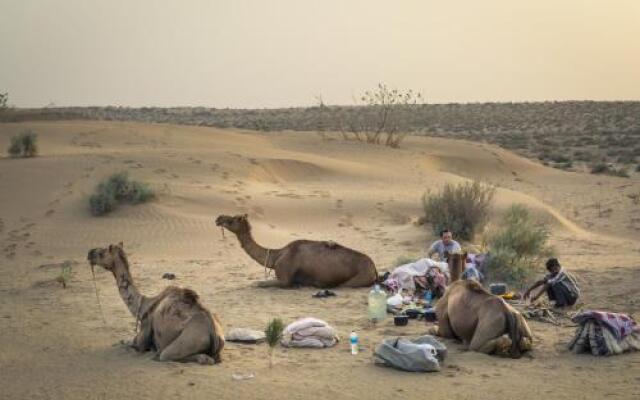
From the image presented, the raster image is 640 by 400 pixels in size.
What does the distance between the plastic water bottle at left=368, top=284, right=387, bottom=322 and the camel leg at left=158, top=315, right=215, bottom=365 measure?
3112 millimetres

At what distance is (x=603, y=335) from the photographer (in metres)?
9.59

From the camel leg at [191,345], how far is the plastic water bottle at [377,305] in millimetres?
3112

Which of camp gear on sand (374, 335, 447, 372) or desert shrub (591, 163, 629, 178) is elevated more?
camp gear on sand (374, 335, 447, 372)

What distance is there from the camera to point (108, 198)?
21594mm

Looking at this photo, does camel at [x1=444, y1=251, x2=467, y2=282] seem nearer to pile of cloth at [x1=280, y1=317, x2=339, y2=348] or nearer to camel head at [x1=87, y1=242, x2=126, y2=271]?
pile of cloth at [x1=280, y1=317, x2=339, y2=348]

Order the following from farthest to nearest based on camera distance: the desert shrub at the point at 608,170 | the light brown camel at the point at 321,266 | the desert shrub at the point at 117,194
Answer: the desert shrub at the point at 608,170, the desert shrub at the point at 117,194, the light brown camel at the point at 321,266

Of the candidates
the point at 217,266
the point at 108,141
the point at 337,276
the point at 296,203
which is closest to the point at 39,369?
the point at 337,276

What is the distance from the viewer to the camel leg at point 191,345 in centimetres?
897

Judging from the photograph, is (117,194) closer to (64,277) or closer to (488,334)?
(64,277)

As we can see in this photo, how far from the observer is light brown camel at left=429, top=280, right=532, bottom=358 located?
374 inches

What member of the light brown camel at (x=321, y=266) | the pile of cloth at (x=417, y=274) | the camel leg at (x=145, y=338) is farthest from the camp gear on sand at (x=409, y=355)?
the light brown camel at (x=321, y=266)

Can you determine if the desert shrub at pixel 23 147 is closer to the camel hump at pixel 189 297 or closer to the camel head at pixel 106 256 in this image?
the camel head at pixel 106 256

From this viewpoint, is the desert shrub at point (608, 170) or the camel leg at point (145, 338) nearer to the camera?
the camel leg at point (145, 338)

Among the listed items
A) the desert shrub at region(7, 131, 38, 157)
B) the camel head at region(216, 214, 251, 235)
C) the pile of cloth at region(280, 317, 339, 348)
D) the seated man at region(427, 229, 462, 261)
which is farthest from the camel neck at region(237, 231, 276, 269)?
the desert shrub at region(7, 131, 38, 157)
